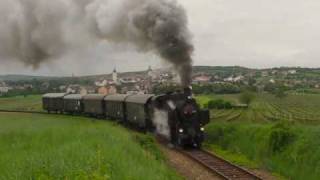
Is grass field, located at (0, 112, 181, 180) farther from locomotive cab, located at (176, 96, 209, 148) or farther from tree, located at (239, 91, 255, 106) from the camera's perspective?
tree, located at (239, 91, 255, 106)

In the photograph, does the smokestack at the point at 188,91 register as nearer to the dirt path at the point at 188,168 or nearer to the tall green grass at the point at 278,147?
the tall green grass at the point at 278,147

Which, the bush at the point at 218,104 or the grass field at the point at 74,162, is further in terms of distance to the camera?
the bush at the point at 218,104

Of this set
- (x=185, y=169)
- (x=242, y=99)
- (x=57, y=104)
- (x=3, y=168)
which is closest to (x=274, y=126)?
(x=185, y=169)

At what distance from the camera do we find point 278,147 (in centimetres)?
2195

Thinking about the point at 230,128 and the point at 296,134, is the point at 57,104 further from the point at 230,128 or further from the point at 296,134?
the point at 296,134

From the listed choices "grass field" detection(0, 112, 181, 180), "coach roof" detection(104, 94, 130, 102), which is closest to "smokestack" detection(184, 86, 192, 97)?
"grass field" detection(0, 112, 181, 180)

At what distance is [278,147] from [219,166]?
256 centimetres

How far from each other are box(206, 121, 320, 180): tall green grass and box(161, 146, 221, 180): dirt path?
2202mm

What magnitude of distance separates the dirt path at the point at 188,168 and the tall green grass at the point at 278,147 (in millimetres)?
2202

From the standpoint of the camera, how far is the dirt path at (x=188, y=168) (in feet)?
64.7

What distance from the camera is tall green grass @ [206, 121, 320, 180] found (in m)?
18.8

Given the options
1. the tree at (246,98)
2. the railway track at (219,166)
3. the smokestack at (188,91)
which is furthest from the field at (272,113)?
the railway track at (219,166)

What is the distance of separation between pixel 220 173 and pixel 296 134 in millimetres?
4036

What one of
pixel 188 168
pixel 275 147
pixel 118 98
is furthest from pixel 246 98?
pixel 188 168
